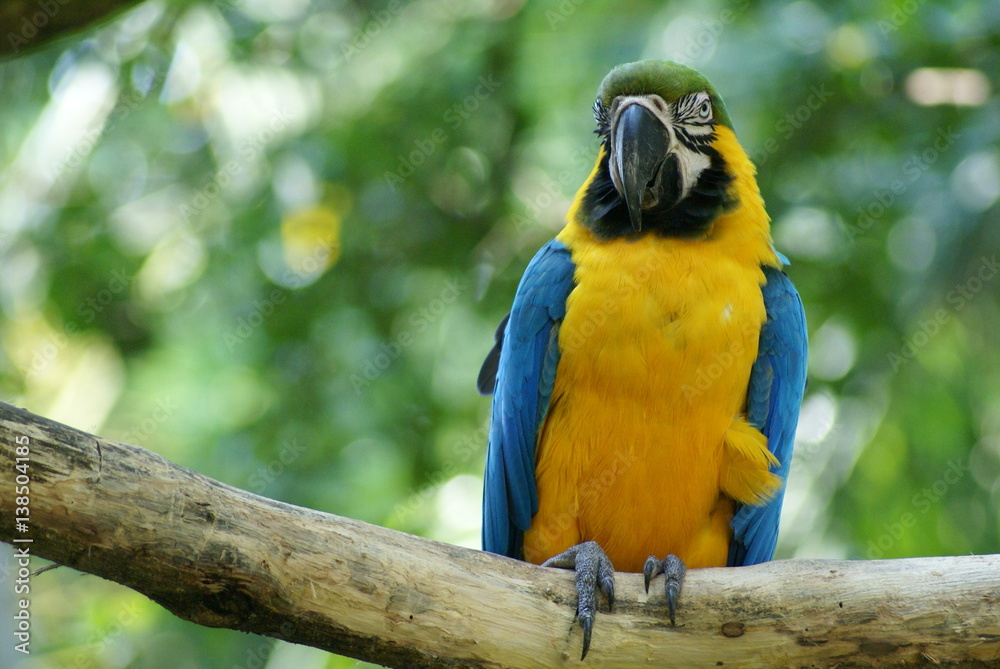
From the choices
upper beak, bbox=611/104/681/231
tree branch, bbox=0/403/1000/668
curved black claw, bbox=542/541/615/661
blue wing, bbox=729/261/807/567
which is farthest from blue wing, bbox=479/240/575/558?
blue wing, bbox=729/261/807/567

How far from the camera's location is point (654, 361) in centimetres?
287

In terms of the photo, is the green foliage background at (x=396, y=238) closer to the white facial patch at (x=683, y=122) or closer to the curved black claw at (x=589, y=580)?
the white facial patch at (x=683, y=122)

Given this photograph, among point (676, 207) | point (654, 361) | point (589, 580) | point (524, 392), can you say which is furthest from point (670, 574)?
point (676, 207)

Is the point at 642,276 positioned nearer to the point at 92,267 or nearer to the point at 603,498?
the point at 603,498

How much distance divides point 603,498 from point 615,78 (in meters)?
1.60

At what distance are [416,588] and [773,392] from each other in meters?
1.55

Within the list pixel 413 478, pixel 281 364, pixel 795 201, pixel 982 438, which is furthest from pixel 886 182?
pixel 281 364

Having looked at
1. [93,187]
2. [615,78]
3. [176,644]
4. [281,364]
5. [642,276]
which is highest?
[615,78]

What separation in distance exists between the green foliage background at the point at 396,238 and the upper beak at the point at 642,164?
142cm

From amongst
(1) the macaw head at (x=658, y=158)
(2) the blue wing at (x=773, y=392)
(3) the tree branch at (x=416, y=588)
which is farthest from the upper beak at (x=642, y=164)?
(3) the tree branch at (x=416, y=588)

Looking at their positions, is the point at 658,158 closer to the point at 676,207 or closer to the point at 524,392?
the point at 676,207

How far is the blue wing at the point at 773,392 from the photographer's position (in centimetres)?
303

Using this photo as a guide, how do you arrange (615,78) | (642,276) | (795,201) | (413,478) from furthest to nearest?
(413,478)
(795,201)
(615,78)
(642,276)

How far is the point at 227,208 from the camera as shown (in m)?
5.41
